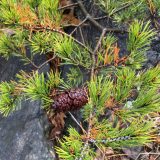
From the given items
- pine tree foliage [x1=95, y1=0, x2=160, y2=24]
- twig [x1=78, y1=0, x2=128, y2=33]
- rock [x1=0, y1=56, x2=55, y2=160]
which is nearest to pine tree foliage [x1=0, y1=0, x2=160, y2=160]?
pine tree foliage [x1=95, y1=0, x2=160, y2=24]

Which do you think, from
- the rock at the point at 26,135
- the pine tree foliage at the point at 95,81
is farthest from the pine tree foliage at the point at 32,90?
the rock at the point at 26,135

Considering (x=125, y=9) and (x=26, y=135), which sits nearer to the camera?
(x=125, y=9)

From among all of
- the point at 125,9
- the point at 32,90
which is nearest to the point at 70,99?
the point at 32,90

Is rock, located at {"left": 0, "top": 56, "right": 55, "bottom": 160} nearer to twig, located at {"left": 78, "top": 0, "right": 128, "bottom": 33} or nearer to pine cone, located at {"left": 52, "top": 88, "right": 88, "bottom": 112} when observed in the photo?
twig, located at {"left": 78, "top": 0, "right": 128, "bottom": 33}

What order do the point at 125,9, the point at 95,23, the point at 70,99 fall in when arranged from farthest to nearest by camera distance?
1. the point at 95,23
2. the point at 125,9
3. the point at 70,99

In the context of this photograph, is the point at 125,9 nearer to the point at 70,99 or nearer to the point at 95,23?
the point at 95,23

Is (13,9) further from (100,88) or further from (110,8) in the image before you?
(110,8)

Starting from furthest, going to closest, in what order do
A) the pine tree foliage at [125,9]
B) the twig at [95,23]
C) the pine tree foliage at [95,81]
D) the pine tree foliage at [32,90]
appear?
1. the twig at [95,23]
2. the pine tree foliage at [125,9]
3. the pine tree foliage at [32,90]
4. the pine tree foliage at [95,81]

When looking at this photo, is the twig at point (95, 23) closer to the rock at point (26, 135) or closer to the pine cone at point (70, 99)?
the rock at point (26, 135)
